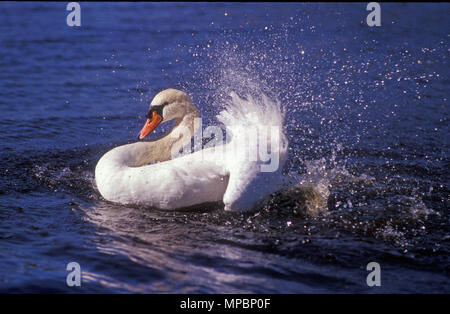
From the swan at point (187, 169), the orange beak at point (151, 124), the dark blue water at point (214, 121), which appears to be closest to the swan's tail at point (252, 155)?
the swan at point (187, 169)

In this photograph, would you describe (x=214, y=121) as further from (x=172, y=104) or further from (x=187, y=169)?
(x=187, y=169)

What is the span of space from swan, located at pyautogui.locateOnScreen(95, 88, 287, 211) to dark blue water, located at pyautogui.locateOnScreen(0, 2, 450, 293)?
226 mm

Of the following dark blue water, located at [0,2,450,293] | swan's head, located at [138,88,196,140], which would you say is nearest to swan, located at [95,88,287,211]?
swan's head, located at [138,88,196,140]

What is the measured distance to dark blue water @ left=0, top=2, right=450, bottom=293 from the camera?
539 cm

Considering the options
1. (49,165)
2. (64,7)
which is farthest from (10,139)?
(64,7)

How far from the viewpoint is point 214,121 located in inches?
375

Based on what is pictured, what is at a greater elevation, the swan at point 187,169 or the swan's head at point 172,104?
the swan's head at point 172,104

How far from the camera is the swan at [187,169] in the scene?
6.09 meters

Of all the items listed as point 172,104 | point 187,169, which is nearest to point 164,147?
point 172,104

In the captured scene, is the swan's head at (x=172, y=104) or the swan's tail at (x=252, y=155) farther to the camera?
the swan's head at (x=172, y=104)

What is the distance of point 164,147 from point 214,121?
2.85 meters

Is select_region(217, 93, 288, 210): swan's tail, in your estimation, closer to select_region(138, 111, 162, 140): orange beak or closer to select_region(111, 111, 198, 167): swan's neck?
select_region(111, 111, 198, 167): swan's neck

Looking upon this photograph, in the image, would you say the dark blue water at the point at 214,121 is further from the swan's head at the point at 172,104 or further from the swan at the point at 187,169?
the swan's head at the point at 172,104

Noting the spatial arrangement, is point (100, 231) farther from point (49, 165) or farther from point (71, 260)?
point (49, 165)
